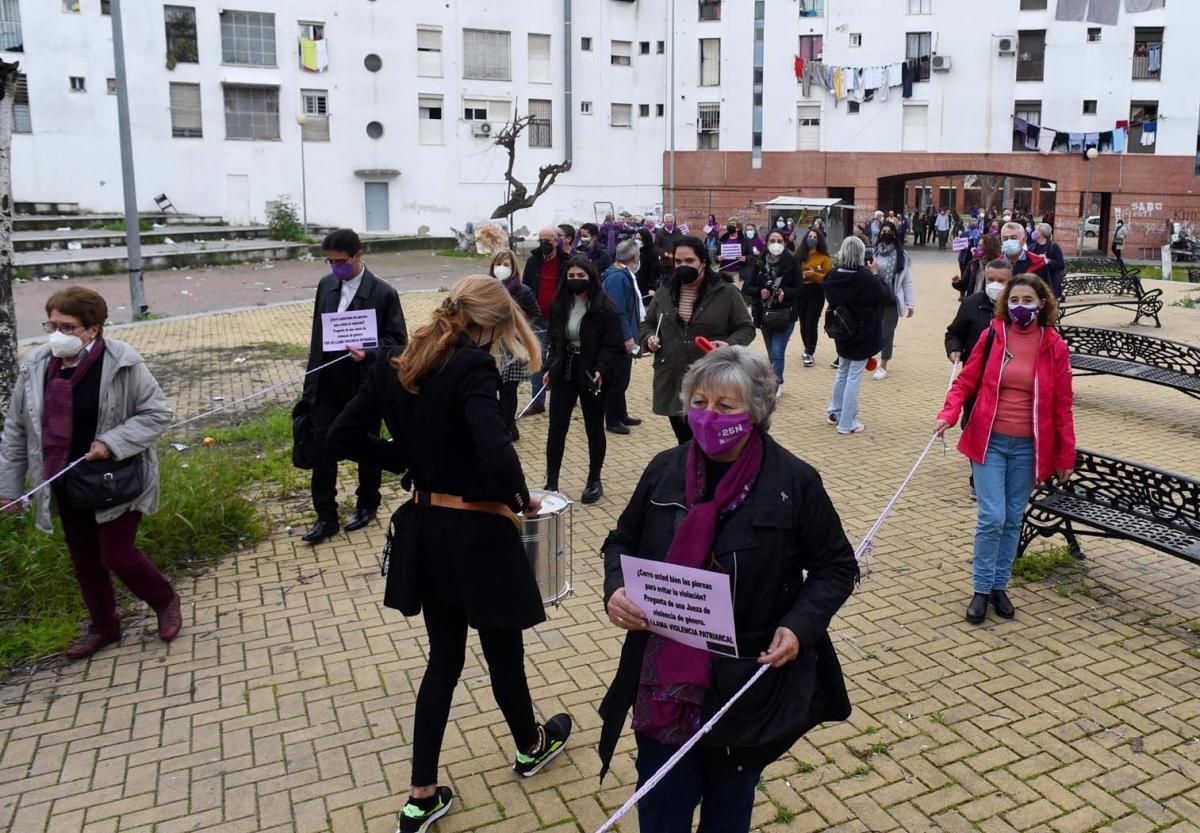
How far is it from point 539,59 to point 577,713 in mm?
42631

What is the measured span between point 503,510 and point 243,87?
40131 mm

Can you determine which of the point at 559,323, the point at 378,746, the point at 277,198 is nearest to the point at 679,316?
the point at 559,323

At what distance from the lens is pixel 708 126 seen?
151 ft

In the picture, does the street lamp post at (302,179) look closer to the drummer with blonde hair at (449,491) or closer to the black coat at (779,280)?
the black coat at (779,280)

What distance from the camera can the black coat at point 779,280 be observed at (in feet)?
35.5

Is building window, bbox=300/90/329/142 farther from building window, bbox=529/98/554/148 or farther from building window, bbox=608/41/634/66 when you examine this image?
building window, bbox=608/41/634/66

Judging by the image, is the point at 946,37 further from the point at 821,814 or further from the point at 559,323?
the point at 821,814

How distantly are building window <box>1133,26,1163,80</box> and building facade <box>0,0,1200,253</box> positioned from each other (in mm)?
70

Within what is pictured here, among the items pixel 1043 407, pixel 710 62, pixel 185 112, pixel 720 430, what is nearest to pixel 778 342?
pixel 1043 407

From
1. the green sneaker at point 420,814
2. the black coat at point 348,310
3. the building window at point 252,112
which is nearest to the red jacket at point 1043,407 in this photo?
the green sneaker at point 420,814

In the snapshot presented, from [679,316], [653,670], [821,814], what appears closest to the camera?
[653,670]

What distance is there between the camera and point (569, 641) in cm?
521

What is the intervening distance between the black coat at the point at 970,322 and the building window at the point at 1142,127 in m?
39.9

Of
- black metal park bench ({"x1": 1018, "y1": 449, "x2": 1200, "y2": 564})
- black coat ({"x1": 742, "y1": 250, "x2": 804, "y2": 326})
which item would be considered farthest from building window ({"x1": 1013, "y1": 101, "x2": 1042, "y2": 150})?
black metal park bench ({"x1": 1018, "y1": 449, "x2": 1200, "y2": 564})
